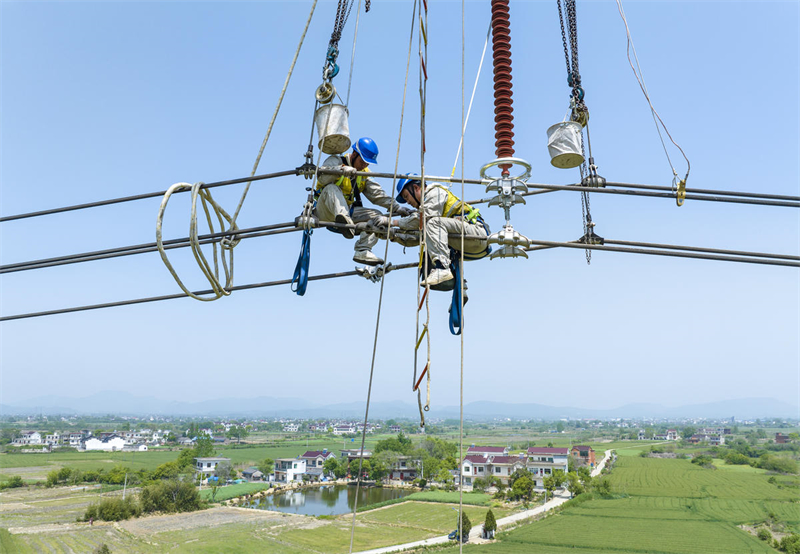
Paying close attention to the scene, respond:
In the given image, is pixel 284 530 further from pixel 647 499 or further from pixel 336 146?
pixel 336 146

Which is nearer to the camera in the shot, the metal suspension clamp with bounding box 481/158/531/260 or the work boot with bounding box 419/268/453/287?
the metal suspension clamp with bounding box 481/158/531/260

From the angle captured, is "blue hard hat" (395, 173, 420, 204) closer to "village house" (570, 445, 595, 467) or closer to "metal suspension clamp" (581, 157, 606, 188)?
"metal suspension clamp" (581, 157, 606, 188)

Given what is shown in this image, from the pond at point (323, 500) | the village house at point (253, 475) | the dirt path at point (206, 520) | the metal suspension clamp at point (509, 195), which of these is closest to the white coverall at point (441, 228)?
the metal suspension clamp at point (509, 195)

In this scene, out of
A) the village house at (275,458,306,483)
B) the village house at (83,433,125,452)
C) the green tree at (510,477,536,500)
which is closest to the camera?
the green tree at (510,477,536,500)

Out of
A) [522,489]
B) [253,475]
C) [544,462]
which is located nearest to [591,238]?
[522,489]

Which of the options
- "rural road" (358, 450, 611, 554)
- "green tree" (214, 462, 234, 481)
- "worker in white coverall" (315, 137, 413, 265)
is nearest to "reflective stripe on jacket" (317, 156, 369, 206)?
"worker in white coverall" (315, 137, 413, 265)

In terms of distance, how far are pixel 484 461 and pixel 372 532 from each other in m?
23.7

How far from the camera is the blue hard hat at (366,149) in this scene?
4992mm

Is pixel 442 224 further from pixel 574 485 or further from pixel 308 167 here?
pixel 574 485

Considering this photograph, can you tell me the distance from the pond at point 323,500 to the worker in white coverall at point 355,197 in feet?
159

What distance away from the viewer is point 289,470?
2643 inches

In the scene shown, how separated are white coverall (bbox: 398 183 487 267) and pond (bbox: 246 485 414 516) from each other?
1920 inches

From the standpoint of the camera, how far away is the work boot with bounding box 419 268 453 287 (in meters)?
4.27

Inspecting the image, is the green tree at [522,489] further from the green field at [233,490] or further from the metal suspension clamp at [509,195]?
the metal suspension clamp at [509,195]
